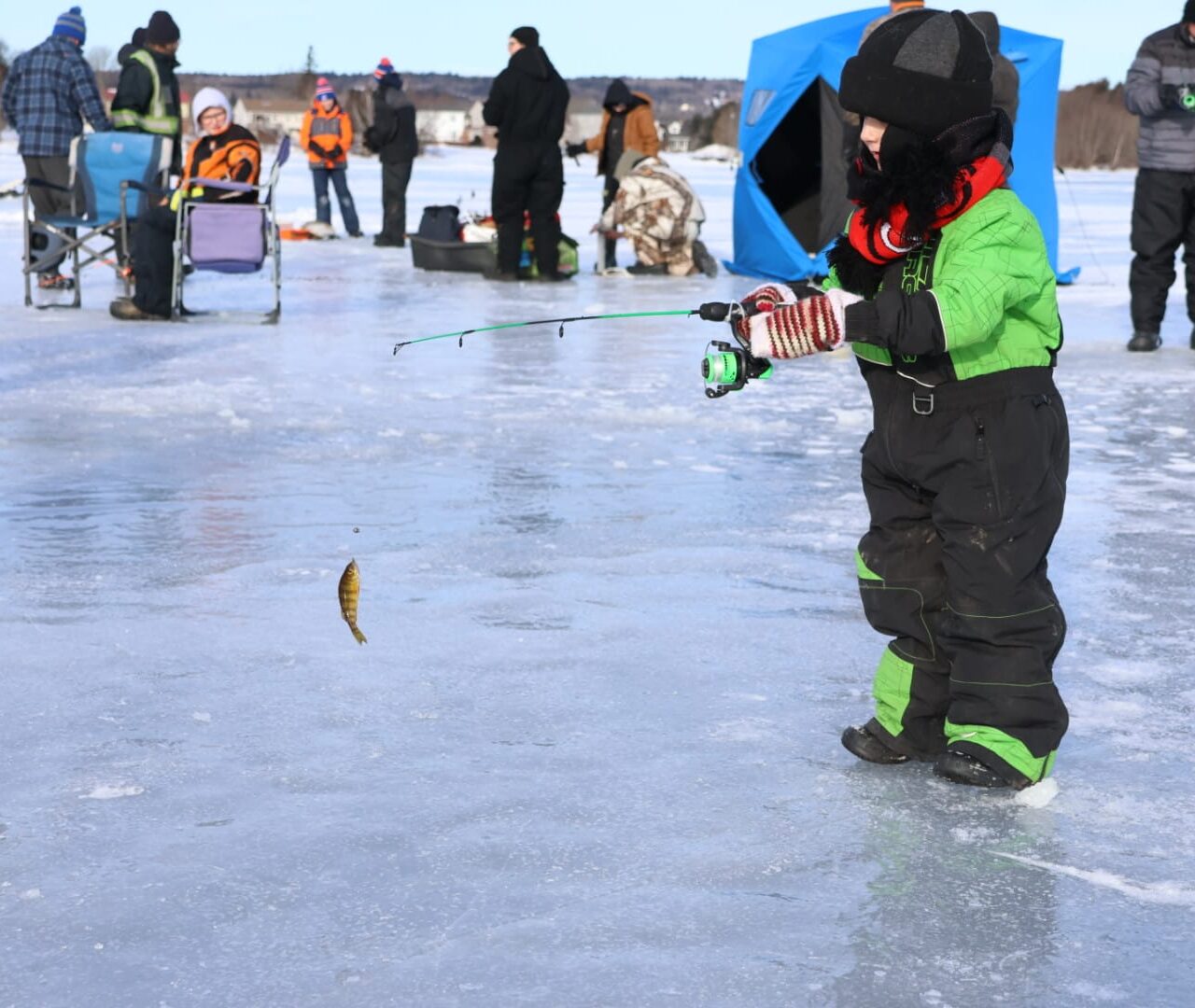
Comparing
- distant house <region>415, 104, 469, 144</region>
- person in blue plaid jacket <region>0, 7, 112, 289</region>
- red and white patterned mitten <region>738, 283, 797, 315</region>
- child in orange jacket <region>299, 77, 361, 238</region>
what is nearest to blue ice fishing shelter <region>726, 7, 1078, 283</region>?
child in orange jacket <region>299, 77, 361, 238</region>

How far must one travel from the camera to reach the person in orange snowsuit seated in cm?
→ 867

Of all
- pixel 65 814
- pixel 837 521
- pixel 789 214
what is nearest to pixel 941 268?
pixel 65 814

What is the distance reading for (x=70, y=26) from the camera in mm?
9789

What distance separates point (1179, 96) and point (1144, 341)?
4.00ft

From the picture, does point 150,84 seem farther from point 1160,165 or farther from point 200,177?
point 1160,165

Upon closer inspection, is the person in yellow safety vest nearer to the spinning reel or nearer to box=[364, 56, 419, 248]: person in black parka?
box=[364, 56, 419, 248]: person in black parka

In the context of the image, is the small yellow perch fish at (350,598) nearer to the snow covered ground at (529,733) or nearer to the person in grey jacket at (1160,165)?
the snow covered ground at (529,733)

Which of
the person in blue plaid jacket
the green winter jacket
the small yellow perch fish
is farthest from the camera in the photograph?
the person in blue plaid jacket

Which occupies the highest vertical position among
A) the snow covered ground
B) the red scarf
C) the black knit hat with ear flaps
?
the black knit hat with ear flaps

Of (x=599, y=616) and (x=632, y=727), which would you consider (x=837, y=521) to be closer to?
(x=599, y=616)

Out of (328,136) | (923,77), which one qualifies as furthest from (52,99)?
(923,77)

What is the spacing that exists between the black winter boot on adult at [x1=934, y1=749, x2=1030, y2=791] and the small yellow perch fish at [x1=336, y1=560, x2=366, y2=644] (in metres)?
1.16

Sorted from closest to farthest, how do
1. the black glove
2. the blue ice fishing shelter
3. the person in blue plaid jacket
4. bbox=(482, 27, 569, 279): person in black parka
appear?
the black glove
the person in blue plaid jacket
bbox=(482, 27, 569, 279): person in black parka
the blue ice fishing shelter

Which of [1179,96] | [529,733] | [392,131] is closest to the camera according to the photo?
[529,733]
